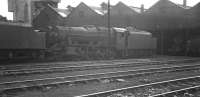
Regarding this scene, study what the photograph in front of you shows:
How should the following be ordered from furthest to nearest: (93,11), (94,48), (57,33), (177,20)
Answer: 1. (93,11)
2. (177,20)
3. (94,48)
4. (57,33)

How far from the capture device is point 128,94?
23.3ft

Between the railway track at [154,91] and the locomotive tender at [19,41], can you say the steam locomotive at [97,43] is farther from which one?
the railway track at [154,91]

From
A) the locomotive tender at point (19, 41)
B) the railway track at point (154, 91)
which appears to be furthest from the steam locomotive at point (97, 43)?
the railway track at point (154, 91)

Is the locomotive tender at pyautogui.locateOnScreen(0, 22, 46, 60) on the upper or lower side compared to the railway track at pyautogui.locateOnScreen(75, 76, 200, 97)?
upper

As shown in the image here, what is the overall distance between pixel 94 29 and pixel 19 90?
16059 millimetres

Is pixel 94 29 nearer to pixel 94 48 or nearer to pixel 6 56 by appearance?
pixel 94 48

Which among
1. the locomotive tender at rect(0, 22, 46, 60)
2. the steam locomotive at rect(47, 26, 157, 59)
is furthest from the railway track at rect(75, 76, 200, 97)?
the steam locomotive at rect(47, 26, 157, 59)

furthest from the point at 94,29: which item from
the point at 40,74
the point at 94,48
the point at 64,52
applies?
the point at 40,74

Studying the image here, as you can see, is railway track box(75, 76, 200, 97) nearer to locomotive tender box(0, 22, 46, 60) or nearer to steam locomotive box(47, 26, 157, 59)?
locomotive tender box(0, 22, 46, 60)

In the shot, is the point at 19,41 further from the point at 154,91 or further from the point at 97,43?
the point at 154,91

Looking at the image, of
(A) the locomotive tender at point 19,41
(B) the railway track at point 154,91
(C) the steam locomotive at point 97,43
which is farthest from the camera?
(C) the steam locomotive at point 97,43

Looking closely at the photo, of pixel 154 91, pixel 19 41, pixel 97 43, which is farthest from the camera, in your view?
pixel 97 43

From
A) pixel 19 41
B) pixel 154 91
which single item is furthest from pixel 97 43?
pixel 154 91

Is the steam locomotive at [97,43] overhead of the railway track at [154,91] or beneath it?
overhead
